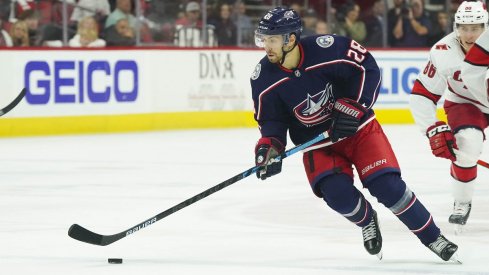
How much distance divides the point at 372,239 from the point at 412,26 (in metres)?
9.48

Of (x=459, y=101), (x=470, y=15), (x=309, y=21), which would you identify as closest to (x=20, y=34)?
(x=309, y=21)

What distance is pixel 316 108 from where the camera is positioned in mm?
4684

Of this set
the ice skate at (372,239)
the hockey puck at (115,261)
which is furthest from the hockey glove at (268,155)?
the hockey puck at (115,261)

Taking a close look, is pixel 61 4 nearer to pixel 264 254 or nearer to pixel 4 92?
pixel 4 92

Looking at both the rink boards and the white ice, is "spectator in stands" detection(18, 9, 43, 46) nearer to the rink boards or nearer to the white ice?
the rink boards

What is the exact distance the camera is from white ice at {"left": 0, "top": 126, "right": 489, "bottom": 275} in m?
4.68

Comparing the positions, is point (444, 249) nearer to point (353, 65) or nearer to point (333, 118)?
point (333, 118)

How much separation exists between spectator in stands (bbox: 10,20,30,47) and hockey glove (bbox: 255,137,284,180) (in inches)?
261

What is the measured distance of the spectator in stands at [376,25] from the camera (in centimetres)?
1368

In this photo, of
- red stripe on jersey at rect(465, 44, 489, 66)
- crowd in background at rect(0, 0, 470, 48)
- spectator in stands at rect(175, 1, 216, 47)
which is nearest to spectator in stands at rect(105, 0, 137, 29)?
crowd in background at rect(0, 0, 470, 48)

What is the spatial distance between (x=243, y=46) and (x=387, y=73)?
1.64 m

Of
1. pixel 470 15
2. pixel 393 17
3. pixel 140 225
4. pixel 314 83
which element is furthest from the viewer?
pixel 393 17

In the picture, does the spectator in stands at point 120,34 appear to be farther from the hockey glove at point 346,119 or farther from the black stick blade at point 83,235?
the hockey glove at point 346,119

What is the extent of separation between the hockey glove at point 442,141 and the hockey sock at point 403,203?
0.67 meters
